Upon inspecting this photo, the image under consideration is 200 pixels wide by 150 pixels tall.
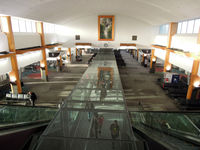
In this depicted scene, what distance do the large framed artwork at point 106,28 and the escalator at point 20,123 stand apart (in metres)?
15.9

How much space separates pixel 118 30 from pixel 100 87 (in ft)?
49.2

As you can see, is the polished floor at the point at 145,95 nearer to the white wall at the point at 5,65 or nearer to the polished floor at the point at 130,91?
the polished floor at the point at 130,91

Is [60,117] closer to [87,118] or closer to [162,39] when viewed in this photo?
[87,118]

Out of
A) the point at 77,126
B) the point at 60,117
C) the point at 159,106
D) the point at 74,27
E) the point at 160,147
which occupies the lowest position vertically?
the point at 159,106

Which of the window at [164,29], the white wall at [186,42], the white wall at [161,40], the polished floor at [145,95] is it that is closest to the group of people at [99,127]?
the polished floor at [145,95]

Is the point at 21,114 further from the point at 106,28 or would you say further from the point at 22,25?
the point at 106,28

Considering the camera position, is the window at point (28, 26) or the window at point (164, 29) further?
the window at point (164, 29)

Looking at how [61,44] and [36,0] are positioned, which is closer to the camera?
[36,0]

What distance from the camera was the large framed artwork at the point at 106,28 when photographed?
20.8 meters

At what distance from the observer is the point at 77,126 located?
19.4 ft

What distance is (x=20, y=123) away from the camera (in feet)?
23.1

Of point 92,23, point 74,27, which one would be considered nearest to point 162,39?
point 92,23

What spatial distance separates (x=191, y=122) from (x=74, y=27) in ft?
63.6

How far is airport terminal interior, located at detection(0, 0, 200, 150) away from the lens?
207 inches
